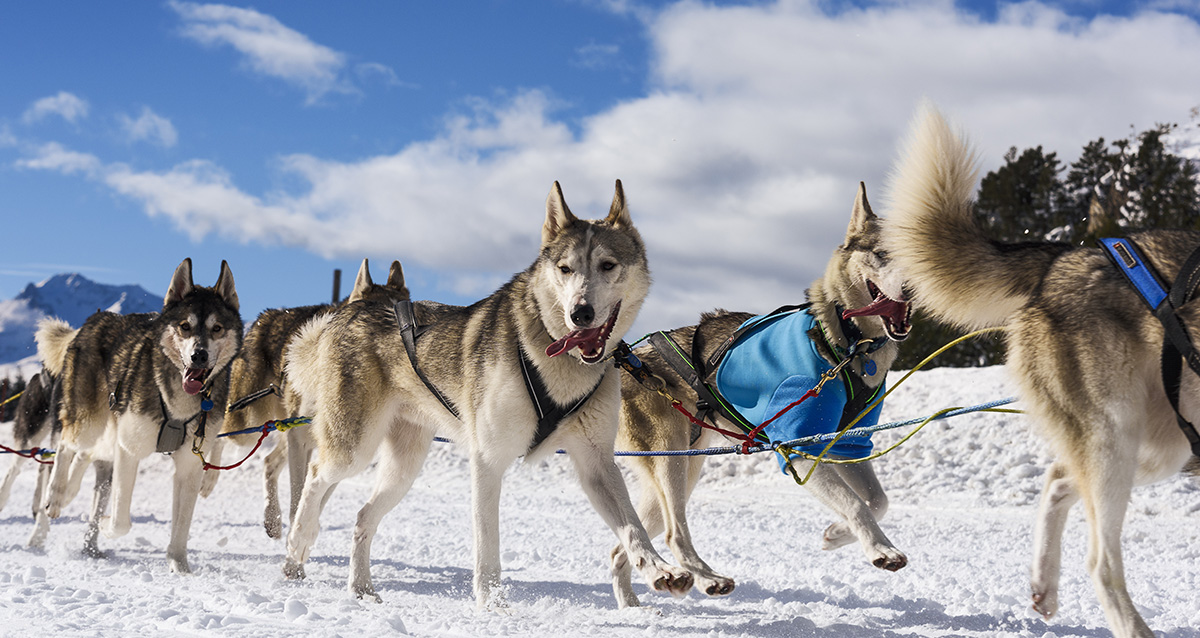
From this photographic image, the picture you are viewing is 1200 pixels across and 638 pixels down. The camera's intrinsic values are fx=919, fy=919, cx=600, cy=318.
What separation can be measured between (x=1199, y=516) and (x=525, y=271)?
7.07m

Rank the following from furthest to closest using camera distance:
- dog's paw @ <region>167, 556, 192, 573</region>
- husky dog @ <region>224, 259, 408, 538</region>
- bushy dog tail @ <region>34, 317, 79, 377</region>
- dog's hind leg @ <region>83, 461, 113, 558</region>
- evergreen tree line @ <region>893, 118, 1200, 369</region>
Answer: evergreen tree line @ <region>893, 118, 1200, 369</region>, bushy dog tail @ <region>34, 317, 79, 377</region>, husky dog @ <region>224, 259, 408, 538</region>, dog's hind leg @ <region>83, 461, 113, 558</region>, dog's paw @ <region>167, 556, 192, 573</region>

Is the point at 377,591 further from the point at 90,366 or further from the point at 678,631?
the point at 90,366

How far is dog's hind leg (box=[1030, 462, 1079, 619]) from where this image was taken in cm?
333

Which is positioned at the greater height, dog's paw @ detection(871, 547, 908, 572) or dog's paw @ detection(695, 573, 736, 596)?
dog's paw @ detection(871, 547, 908, 572)

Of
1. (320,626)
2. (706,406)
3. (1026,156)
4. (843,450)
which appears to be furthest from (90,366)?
(1026,156)

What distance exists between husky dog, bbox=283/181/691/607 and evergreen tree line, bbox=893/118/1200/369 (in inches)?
805

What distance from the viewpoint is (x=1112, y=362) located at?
2986mm

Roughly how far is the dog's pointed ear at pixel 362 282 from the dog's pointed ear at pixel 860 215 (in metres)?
4.08

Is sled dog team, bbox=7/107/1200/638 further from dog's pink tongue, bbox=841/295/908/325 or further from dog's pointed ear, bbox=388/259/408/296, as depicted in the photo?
dog's pointed ear, bbox=388/259/408/296

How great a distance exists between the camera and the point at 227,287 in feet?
19.6

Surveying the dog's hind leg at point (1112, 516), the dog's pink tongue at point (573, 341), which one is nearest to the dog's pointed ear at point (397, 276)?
the dog's pink tongue at point (573, 341)

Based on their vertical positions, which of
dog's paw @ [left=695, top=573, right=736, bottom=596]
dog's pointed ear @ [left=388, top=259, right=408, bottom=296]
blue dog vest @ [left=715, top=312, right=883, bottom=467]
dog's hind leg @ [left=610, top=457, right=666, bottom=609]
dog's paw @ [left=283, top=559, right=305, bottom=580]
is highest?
dog's pointed ear @ [left=388, top=259, right=408, bottom=296]

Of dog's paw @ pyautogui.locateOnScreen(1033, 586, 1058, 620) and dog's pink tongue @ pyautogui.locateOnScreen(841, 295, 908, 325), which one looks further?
dog's pink tongue @ pyautogui.locateOnScreen(841, 295, 908, 325)

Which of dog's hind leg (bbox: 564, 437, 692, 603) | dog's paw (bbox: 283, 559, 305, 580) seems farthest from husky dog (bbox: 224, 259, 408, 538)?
dog's hind leg (bbox: 564, 437, 692, 603)
